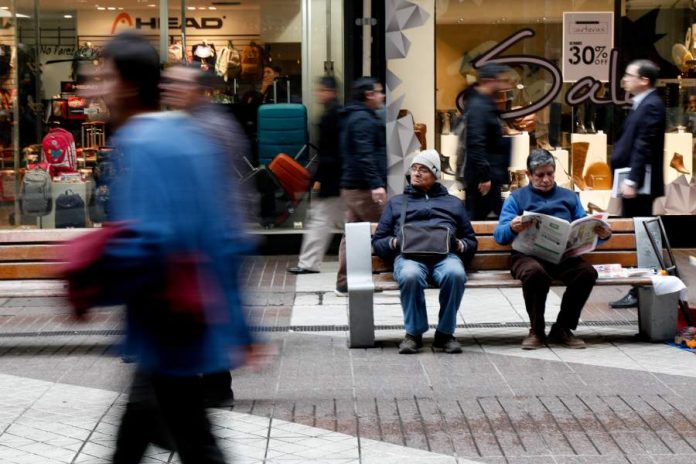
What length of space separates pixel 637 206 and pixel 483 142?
1.30 metres

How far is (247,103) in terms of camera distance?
43.5ft

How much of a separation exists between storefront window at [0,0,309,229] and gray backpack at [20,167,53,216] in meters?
0.01

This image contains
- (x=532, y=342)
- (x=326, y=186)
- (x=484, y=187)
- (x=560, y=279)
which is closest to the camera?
(x=532, y=342)

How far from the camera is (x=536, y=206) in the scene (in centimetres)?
868

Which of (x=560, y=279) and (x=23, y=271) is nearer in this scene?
(x=560, y=279)

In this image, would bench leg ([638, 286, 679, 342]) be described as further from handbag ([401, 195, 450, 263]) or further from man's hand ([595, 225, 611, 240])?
handbag ([401, 195, 450, 263])

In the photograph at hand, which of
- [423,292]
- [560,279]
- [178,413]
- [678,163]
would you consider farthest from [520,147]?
[178,413]

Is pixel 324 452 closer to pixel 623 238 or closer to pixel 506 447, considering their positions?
pixel 506 447

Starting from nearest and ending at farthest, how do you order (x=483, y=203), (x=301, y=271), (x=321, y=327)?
(x=321, y=327) < (x=483, y=203) < (x=301, y=271)

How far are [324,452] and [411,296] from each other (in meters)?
2.41

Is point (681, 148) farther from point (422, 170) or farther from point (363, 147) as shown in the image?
point (422, 170)

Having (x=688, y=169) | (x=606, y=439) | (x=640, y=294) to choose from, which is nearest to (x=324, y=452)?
(x=606, y=439)

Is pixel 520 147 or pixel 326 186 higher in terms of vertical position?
pixel 520 147

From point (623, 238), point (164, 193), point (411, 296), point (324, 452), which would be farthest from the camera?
point (623, 238)
